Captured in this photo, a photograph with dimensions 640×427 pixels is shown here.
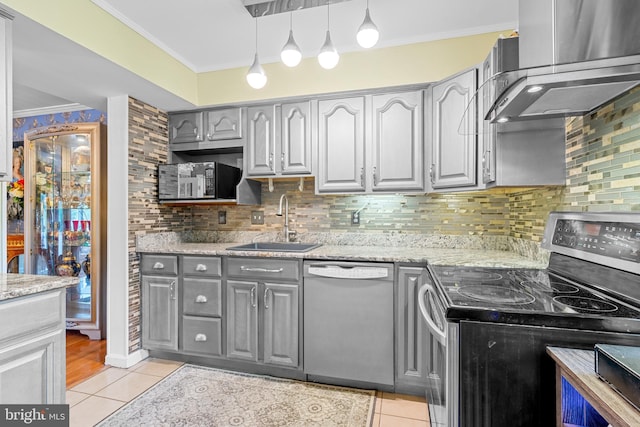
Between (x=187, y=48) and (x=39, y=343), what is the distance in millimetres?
2158

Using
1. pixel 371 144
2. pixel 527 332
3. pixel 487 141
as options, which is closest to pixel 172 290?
pixel 371 144

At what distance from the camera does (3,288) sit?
1.31 metres

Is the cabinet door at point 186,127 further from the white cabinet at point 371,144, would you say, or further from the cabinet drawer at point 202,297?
the cabinet drawer at point 202,297

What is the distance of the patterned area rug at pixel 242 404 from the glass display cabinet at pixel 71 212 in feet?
5.04

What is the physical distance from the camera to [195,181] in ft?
8.73

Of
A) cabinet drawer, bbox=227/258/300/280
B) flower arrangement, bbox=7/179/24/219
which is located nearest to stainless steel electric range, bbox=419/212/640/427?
cabinet drawer, bbox=227/258/300/280

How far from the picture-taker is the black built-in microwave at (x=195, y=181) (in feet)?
8.63

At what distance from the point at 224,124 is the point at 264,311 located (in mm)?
1647

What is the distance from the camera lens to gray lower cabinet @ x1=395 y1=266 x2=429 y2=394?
79.1 inches

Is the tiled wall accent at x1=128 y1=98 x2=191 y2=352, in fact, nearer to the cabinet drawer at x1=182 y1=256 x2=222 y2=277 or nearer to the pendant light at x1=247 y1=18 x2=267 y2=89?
the cabinet drawer at x1=182 y1=256 x2=222 y2=277

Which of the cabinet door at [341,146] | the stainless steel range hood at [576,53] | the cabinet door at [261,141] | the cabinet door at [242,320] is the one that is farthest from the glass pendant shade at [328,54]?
the cabinet door at [242,320]

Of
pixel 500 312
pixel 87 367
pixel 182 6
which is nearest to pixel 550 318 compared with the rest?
pixel 500 312

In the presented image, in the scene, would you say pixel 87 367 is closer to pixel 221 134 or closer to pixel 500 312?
pixel 221 134

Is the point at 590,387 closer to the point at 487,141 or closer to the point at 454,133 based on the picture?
the point at 487,141
